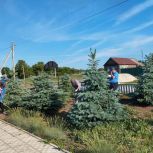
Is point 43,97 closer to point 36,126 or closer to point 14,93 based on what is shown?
point 36,126

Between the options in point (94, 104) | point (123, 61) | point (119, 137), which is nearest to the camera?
point (119, 137)

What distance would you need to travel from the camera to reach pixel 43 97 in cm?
1355

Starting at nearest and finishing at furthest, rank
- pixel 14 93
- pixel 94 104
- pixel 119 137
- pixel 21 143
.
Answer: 1. pixel 119 137
2. pixel 21 143
3. pixel 94 104
4. pixel 14 93

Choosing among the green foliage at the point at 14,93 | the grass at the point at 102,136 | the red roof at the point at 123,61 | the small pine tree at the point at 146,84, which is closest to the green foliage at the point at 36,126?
the grass at the point at 102,136

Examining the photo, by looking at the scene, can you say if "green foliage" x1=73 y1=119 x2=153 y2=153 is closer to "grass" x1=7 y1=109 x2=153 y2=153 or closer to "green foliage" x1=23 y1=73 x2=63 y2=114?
"grass" x1=7 y1=109 x2=153 y2=153

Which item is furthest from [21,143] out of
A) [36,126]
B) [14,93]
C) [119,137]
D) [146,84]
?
[14,93]

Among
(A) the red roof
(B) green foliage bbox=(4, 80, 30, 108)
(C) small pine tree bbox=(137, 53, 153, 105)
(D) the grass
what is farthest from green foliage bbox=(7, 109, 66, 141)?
(A) the red roof

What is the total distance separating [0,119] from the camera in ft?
44.0

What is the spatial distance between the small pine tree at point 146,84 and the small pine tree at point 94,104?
11.2 ft

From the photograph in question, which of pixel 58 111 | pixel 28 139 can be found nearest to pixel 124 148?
pixel 28 139

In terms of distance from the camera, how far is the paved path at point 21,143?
7758 mm

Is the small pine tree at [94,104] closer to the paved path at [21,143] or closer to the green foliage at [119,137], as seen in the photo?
the green foliage at [119,137]

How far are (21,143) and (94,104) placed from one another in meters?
2.37

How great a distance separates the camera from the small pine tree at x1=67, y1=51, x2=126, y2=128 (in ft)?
30.5
